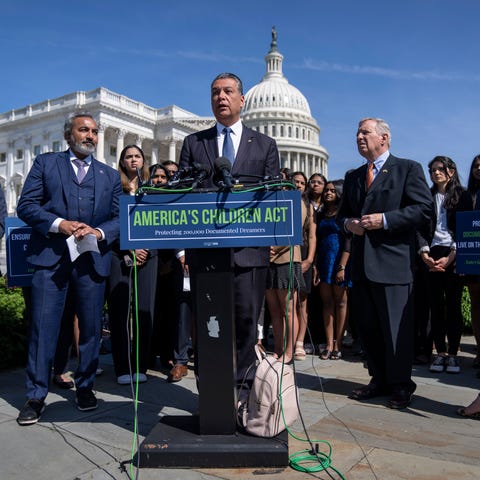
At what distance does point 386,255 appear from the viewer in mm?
4102

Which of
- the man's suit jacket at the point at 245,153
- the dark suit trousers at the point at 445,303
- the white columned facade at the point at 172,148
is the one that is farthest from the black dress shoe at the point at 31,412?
the white columned facade at the point at 172,148

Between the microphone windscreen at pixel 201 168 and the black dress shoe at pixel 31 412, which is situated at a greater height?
the microphone windscreen at pixel 201 168

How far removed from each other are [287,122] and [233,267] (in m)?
92.5

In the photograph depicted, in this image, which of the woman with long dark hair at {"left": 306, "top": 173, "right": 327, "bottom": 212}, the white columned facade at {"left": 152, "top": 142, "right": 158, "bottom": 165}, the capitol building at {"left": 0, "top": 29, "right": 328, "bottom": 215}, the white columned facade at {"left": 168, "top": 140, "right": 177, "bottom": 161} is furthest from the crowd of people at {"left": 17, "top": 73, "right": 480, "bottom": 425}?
the white columned facade at {"left": 152, "top": 142, "right": 158, "bottom": 165}

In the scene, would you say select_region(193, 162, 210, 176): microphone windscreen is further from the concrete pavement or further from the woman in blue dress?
the woman in blue dress

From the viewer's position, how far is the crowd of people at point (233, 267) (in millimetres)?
3545

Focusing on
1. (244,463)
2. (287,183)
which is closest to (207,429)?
(244,463)

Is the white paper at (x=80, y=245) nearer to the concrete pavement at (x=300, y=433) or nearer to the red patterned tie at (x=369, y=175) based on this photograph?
the concrete pavement at (x=300, y=433)

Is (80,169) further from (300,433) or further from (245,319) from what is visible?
(300,433)

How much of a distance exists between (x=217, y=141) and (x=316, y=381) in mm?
2418

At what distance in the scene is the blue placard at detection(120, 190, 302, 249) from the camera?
2.67 m

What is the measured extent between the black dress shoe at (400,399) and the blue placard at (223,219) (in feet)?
6.22

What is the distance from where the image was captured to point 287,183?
2736 millimetres

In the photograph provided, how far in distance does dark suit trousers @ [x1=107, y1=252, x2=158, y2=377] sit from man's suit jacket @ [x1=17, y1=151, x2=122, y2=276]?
33.2 inches
